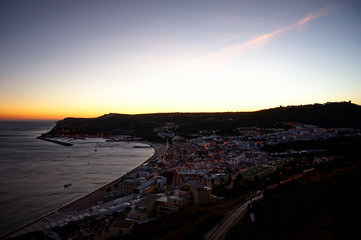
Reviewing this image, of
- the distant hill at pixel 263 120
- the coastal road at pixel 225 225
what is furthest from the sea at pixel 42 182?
the distant hill at pixel 263 120

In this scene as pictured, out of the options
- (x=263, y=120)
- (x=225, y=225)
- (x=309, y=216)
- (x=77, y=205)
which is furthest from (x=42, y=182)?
(x=263, y=120)

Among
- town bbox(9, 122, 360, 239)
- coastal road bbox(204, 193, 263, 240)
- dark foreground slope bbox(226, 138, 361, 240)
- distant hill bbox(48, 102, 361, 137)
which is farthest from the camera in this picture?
distant hill bbox(48, 102, 361, 137)

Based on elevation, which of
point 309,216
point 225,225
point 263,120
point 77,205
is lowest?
point 77,205

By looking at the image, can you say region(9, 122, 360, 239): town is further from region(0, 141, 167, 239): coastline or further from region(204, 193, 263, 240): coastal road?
region(204, 193, 263, 240): coastal road

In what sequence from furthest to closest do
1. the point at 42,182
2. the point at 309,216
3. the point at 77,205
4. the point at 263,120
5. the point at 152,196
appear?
the point at 263,120 < the point at 42,182 < the point at 77,205 < the point at 152,196 < the point at 309,216

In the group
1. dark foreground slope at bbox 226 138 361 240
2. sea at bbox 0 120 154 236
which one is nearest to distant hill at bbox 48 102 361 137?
sea at bbox 0 120 154 236

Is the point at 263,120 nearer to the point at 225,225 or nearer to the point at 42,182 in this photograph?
the point at 42,182

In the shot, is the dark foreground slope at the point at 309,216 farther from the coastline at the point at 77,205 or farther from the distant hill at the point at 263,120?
the distant hill at the point at 263,120

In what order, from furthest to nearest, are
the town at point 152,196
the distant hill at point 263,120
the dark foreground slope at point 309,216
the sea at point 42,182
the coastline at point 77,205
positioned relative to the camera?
1. the distant hill at point 263,120
2. the sea at point 42,182
3. the coastline at point 77,205
4. the town at point 152,196
5. the dark foreground slope at point 309,216

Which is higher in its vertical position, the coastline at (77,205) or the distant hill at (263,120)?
the distant hill at (263,120)

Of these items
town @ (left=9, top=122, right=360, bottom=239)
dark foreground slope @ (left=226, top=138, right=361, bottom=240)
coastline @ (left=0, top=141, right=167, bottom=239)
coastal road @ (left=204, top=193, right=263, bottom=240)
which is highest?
dark foreground slope @ (left=226, top=138, right=361, bottom=240)

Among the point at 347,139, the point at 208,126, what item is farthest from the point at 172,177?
the point at 208,126

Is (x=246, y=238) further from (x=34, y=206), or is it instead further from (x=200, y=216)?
(x=34, y=206)
